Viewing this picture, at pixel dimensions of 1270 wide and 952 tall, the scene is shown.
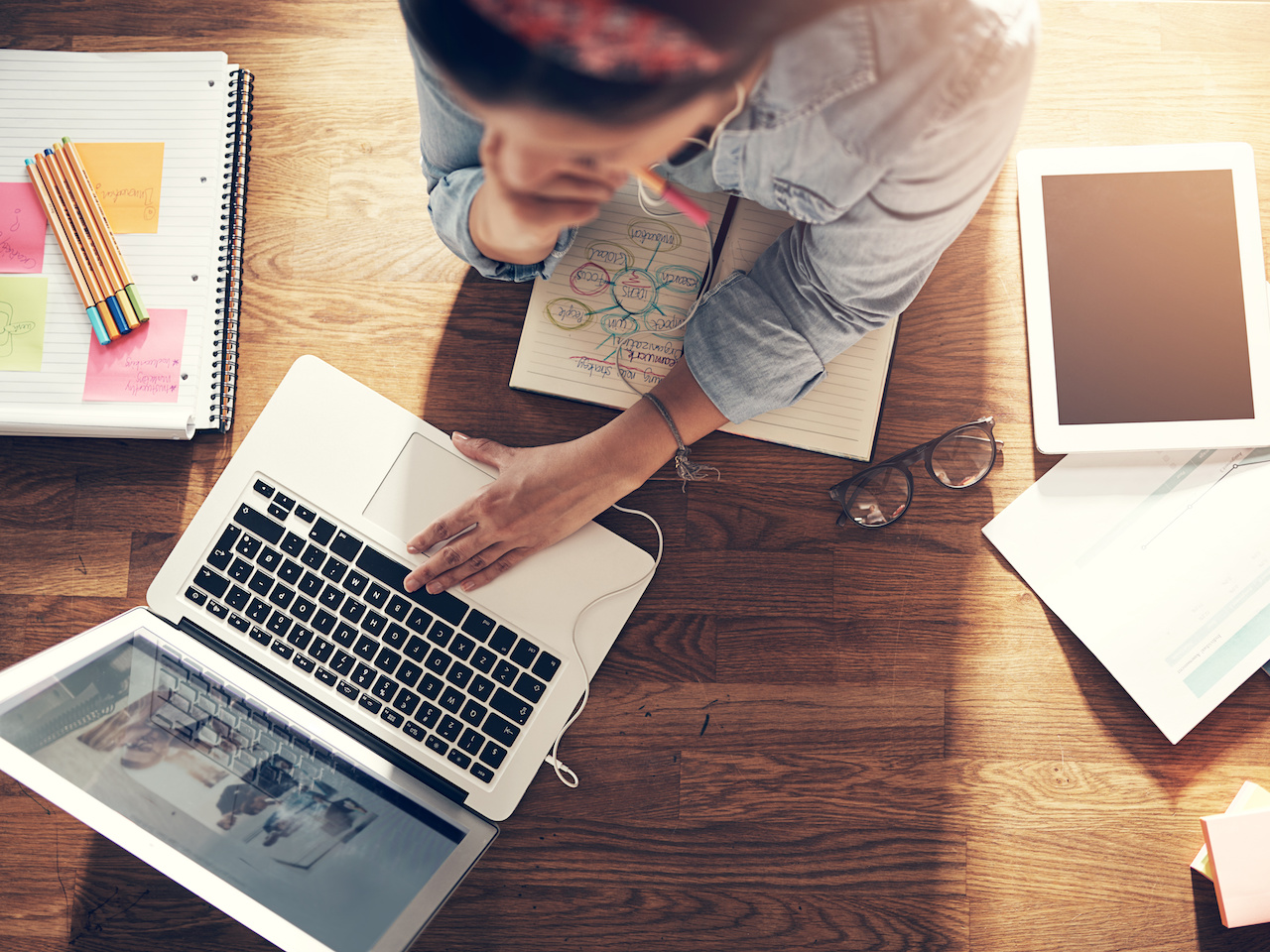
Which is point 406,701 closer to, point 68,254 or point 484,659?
point 484,659

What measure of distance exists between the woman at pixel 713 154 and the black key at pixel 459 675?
94mm

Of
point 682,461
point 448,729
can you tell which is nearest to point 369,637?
point 448,729

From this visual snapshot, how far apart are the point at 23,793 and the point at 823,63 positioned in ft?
3.51

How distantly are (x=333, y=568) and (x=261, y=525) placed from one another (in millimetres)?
91

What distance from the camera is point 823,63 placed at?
0.45m

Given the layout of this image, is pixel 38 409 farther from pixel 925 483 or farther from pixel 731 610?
pixel 925 483

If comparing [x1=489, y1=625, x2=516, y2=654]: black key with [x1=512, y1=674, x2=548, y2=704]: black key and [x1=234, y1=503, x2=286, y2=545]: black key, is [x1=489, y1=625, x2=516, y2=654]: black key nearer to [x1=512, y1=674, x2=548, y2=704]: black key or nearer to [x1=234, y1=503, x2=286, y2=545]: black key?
[x1=512, y1=674, x2=548, y2=704]: black key

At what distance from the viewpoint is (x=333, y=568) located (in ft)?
2.59

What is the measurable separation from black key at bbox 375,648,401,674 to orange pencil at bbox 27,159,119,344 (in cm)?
47

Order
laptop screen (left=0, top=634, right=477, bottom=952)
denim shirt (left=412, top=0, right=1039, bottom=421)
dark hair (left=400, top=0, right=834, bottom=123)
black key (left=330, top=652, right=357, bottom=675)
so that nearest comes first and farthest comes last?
1. dark hair (left=400, top=0, right=834, bottom=123)
2. denim shirt (left=412, top=0, right=1039, bottom=421)
3. laptop screen (left=0, top=634, right=477, bottom=952)
4. black key (left=330, top=652, right=357, bottom=675)

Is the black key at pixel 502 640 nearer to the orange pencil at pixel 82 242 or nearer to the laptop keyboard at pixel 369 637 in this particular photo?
the laptop keyboard at pixel 369 637


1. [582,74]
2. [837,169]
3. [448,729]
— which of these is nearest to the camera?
[582,74]

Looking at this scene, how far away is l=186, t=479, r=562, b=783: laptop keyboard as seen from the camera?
2.55 feet

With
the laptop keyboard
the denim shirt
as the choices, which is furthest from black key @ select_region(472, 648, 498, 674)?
the denim shirt
